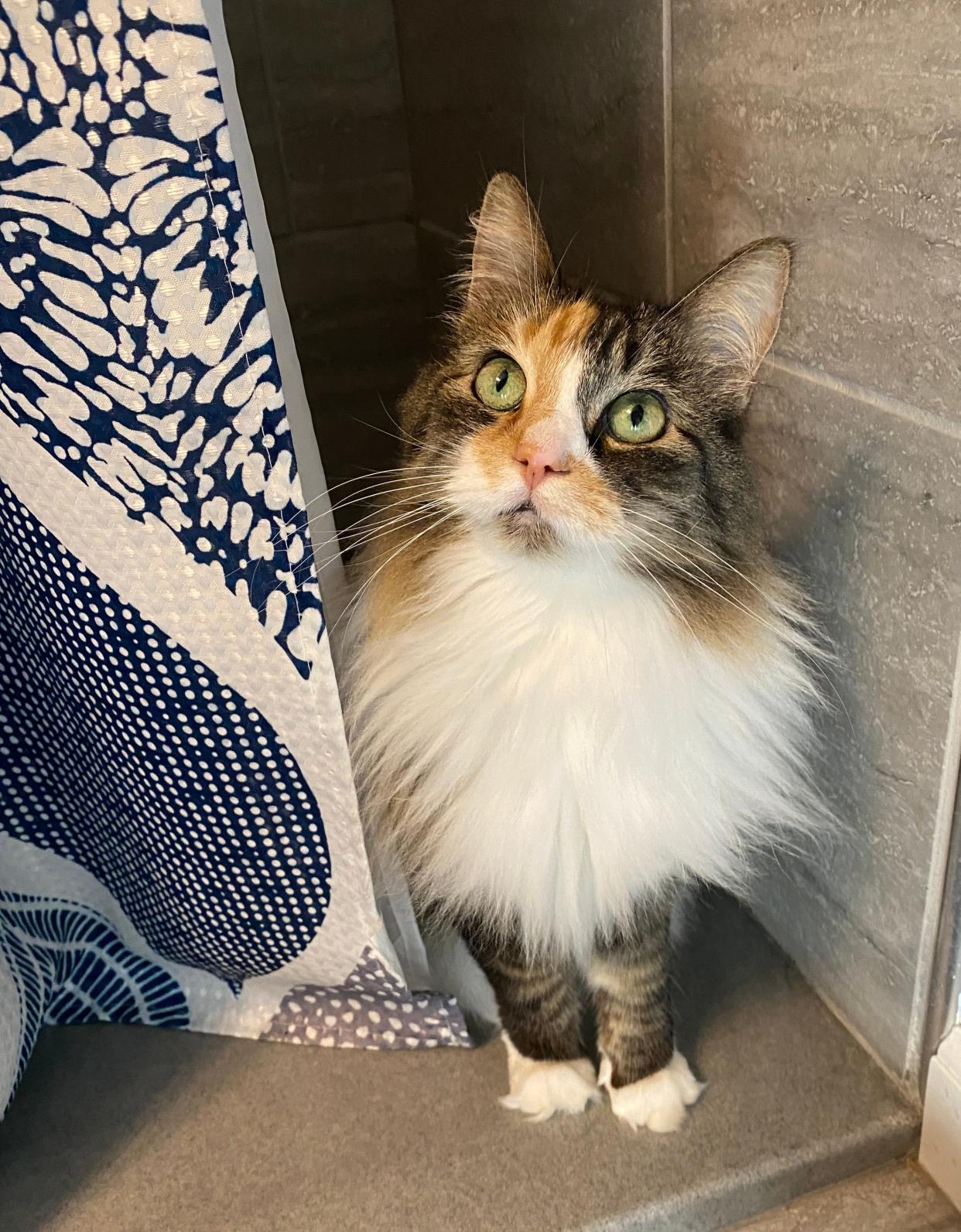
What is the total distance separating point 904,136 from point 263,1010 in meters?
1.09

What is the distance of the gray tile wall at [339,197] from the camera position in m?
1.55

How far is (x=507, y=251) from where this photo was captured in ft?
3.20

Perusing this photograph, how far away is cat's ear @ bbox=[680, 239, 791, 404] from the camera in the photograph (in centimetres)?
82

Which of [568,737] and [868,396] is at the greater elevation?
[868,396]

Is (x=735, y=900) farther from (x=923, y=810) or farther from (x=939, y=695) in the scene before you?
(x=939, y=695)

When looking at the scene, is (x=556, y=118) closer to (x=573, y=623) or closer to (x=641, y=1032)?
(x=573, y=623)

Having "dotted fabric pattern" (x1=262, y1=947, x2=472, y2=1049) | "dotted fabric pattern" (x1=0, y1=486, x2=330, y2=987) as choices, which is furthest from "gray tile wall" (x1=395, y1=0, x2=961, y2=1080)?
"dotted fabric pattern" (x1=0, y1=486, x2=330, y2=987)

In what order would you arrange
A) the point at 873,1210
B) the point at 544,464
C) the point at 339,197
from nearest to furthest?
the point at 544,464 → the point at 873,1210 → the point at 339,197

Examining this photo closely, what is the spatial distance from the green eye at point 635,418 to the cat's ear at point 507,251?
0.55ft

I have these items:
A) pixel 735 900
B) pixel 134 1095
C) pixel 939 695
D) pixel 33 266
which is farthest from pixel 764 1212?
pixel 33 266

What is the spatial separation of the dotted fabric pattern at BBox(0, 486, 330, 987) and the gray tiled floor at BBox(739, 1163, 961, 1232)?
0.57 metres

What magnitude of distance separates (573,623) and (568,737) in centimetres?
11

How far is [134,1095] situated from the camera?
1.14 meters

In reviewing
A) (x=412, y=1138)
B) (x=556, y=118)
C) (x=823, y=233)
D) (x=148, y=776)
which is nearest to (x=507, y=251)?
(x=823, y=233)
